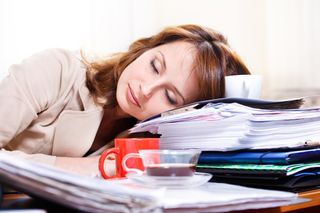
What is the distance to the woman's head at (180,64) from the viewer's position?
112 centimetres

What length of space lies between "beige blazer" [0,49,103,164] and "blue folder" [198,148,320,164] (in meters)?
0.51

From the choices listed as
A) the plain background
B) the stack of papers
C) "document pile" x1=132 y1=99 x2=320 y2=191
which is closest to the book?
"document pile" x1=132 y1=99 x2=320 y2=191

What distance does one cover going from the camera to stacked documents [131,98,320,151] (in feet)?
2.26

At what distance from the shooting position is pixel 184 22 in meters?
1.52

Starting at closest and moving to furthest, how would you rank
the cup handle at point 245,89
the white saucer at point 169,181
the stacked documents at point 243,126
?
the white saucer at point 169,181 → the stacked documents at point 243,126 → the cup handle at point 245,89

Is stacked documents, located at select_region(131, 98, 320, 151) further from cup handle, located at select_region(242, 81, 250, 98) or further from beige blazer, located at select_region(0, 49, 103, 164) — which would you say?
beige blazer, located at select_region(0, 49, 103, 164)

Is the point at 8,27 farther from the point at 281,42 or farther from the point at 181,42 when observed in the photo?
the point at 281,42

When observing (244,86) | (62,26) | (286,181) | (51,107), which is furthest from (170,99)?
(286,181)

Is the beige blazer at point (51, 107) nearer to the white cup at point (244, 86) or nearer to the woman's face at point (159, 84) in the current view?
the woman's face at point (159, 84)

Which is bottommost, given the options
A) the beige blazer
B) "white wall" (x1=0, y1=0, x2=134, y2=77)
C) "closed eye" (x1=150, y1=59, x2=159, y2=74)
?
the beige blazer

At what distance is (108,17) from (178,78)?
1.25 ft

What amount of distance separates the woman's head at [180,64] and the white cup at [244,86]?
91 mm

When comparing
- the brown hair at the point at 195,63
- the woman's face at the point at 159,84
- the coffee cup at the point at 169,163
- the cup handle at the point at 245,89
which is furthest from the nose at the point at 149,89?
the coffee cup at the point at 169,163

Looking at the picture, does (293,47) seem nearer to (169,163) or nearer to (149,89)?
(149,89)
